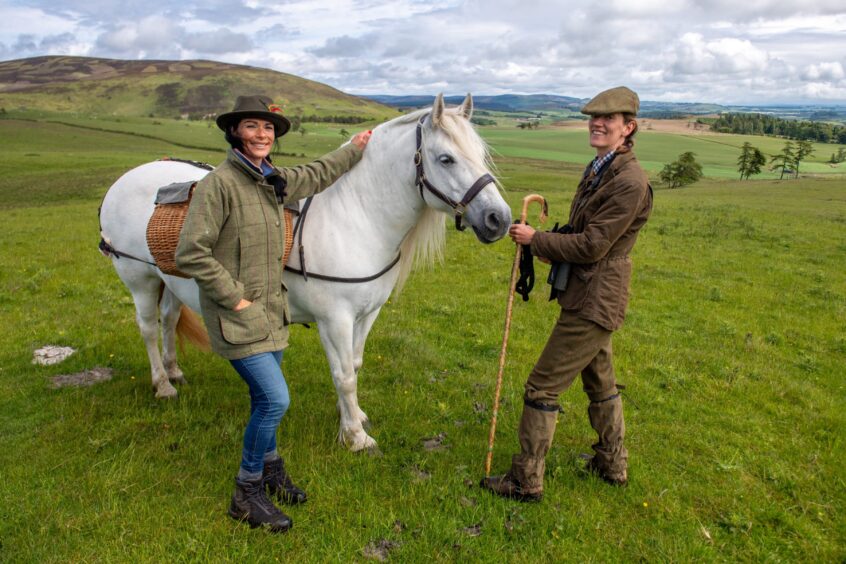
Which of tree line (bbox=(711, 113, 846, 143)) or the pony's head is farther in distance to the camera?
tree line (bbox=(711, 113, 846, 143))

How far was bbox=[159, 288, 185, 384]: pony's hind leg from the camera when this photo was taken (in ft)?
19.2

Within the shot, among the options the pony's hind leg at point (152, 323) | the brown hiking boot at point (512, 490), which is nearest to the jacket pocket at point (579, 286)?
the brown hiking boot at point (512, 490)

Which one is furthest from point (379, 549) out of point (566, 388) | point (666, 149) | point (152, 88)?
point (152, 88)

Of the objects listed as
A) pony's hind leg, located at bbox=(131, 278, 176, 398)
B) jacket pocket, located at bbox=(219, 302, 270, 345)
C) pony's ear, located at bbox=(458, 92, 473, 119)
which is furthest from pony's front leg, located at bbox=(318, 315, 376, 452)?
pony's hind leg, located at bbox=(131, 278, 176, 398)

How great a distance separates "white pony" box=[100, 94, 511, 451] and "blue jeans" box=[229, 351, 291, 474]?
840 mm

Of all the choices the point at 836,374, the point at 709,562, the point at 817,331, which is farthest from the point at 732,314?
the point at 709,562

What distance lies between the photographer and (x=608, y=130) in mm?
3674

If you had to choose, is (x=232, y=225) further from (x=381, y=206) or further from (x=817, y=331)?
(x=817, y=331)

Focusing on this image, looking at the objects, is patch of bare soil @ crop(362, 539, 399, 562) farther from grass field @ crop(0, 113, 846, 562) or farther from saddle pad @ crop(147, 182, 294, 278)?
saddle pad @ crop(147, 182, 294, 278)

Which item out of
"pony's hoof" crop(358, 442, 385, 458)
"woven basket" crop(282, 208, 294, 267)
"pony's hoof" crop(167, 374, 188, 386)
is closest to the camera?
"woven basket" crop(282, 208, 294, 267)

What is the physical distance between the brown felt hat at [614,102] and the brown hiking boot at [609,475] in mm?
2929

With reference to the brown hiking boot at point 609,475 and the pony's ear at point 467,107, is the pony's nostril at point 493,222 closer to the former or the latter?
the pony's ear at point 467,107

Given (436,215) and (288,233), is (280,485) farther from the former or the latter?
(436,215)

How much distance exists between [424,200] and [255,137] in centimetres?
144
